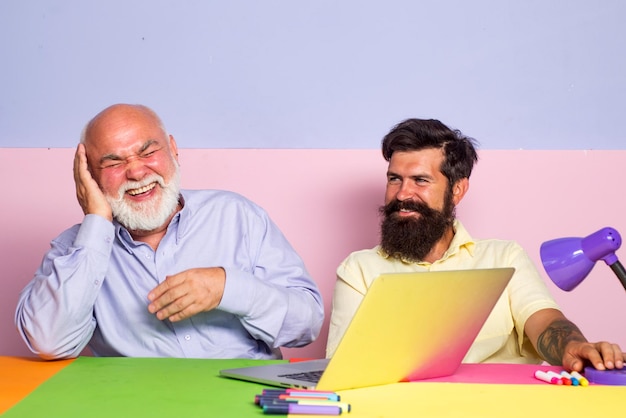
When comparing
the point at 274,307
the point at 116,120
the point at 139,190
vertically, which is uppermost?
the point at 116,120

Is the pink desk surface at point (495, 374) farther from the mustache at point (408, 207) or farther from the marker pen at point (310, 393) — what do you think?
the mustache at point (408, 207)

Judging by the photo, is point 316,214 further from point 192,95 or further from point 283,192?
point 192,95

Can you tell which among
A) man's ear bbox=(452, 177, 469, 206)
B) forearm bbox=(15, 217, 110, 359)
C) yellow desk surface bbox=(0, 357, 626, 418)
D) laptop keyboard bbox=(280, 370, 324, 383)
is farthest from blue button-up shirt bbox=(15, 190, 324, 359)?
man's ear bbox=(452, 177, 469, 206)

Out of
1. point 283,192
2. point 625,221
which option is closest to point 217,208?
point 283,192

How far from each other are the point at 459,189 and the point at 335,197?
482mm

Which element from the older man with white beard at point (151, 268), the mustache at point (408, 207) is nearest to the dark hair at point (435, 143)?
the mustache at point (408, 207)

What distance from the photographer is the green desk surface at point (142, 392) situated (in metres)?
1.22

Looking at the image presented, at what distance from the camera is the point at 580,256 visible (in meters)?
1.48

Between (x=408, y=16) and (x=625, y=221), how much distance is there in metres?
1.08

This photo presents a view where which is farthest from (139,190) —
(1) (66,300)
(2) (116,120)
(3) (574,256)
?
(3) (574,256)

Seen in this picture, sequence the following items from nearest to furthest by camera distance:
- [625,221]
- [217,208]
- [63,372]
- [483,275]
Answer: [483,275] → [63,372] → [217,208] → [625,221]

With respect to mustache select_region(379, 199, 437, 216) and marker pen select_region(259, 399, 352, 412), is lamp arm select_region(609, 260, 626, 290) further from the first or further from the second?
mustache select_region(379, 199, 437, 216)

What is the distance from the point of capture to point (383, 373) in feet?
4.50

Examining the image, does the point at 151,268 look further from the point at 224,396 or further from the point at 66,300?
the point at 224,396
